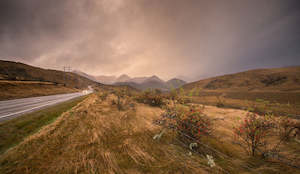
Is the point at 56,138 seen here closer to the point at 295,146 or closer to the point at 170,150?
the point at 170,150

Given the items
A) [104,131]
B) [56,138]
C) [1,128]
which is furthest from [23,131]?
[104,131]

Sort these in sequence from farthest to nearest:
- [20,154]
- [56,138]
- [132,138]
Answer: [132,138]
[56,138]
[20,154]

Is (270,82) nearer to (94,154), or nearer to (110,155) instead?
(110,155)

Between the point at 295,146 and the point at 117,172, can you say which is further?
the point at 295,146

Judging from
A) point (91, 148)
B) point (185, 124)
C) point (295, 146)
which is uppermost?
point (185, 124)

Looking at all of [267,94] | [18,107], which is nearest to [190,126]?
[18,107]

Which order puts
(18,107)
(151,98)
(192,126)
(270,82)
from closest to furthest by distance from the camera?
(192,126) < (18,107) < (151,98) < (270,82)

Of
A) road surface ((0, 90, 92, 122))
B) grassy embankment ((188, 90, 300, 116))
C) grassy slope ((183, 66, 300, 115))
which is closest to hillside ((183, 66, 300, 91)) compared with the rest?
grassy slope ((183, 66, 300, 115))

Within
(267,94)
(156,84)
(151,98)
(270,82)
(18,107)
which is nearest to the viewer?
(18,107)

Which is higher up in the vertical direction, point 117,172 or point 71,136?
point 71,136

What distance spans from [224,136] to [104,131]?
344 centimetres

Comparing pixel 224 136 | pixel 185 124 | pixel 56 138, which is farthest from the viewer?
pixel 224 136

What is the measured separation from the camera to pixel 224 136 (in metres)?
2.70

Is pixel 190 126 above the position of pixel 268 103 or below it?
below
